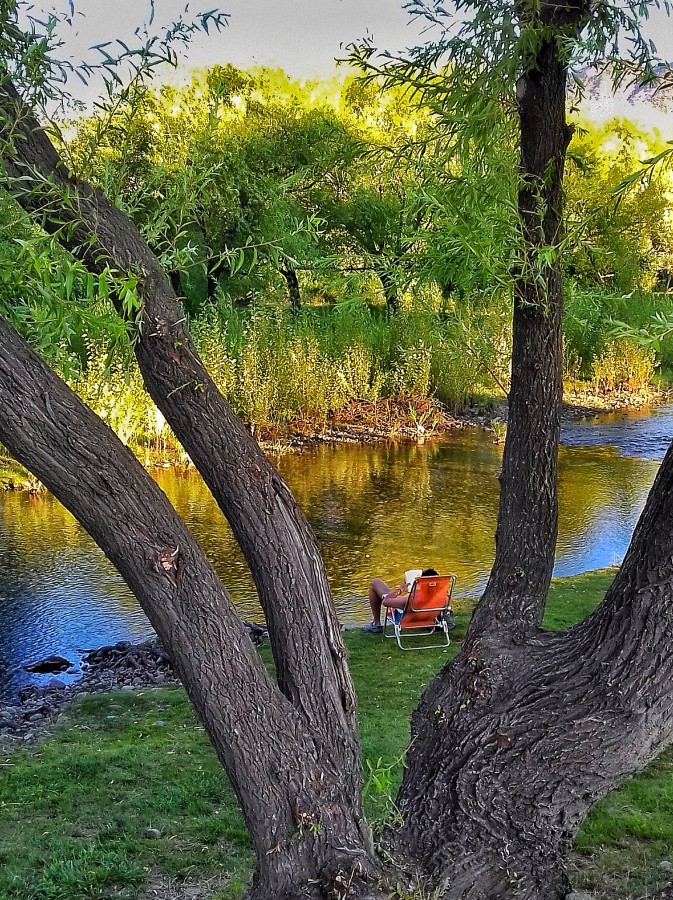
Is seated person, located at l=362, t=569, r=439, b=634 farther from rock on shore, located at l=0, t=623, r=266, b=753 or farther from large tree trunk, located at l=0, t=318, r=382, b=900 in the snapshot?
large tree trunk, located at l=0, t=318, r=382, b=900

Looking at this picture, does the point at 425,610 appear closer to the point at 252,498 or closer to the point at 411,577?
the point at 411,577

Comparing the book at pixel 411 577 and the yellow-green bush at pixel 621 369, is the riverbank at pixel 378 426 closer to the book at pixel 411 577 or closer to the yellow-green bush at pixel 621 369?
the yellow-green bush at pixel 621 369

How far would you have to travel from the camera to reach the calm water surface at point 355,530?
8562 millimetres

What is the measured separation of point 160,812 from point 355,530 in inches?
282

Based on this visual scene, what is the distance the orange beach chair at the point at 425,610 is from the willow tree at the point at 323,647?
12.8 ft

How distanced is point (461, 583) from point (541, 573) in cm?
615

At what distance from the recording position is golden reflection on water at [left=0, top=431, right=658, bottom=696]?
341 inches

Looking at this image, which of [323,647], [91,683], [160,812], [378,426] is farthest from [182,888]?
[378,426]

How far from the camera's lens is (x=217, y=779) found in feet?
15.5

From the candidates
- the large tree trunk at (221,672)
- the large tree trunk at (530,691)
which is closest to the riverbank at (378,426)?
the large tree trunk at (530,691)

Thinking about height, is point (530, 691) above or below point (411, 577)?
above

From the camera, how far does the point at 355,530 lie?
37.3 feet

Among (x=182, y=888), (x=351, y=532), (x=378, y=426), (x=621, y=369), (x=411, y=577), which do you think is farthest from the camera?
(x=621, y=369)

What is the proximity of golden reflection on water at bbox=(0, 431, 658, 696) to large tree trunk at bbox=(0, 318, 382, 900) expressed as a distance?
5736 mm
